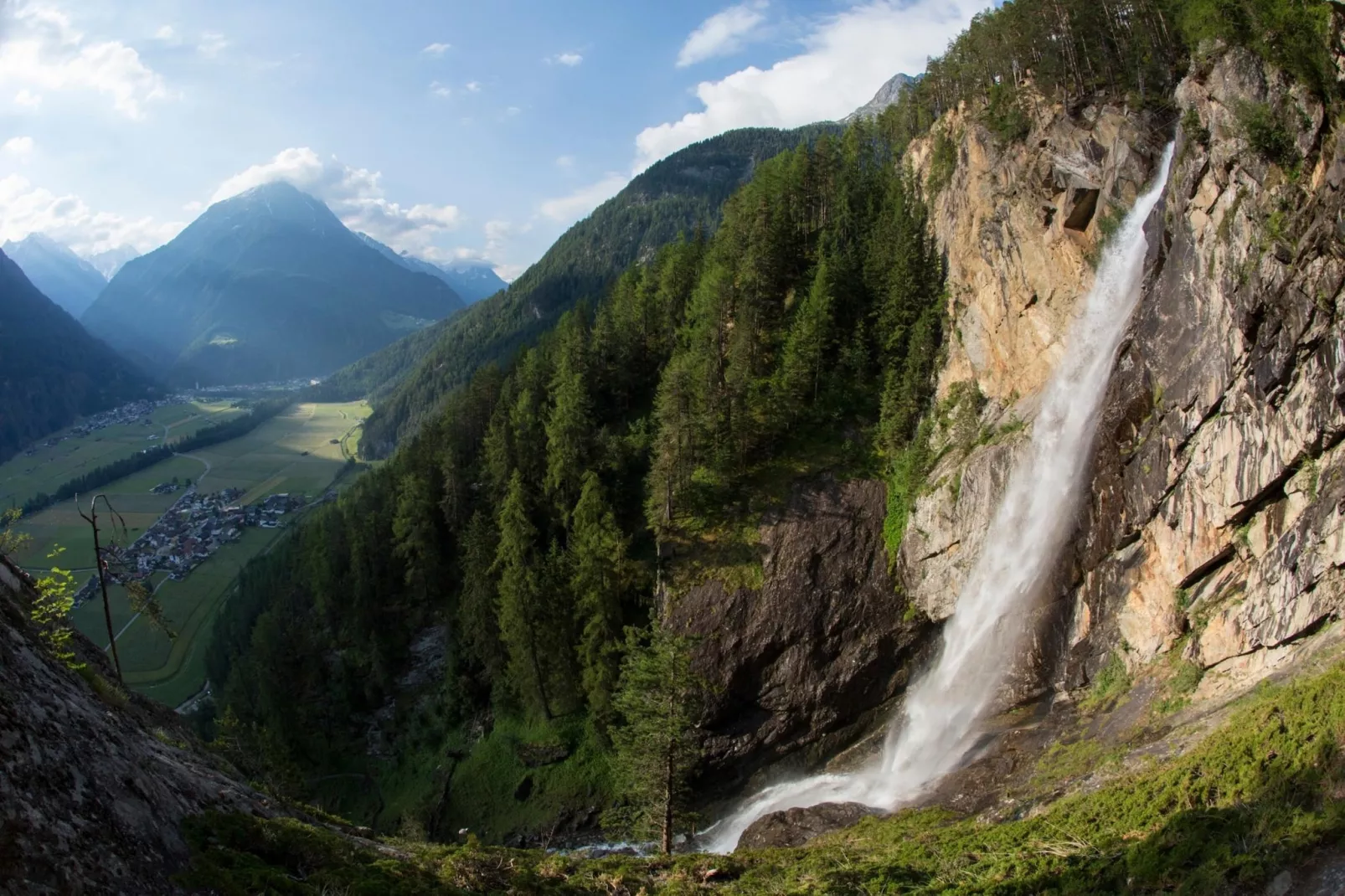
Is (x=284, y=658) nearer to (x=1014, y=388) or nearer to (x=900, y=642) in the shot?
(x=900, y=642)

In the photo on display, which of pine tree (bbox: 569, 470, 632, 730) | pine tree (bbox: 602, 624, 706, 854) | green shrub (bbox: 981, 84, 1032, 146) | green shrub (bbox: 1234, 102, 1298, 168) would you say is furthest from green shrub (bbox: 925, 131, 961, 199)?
pine tree (bbox: 602, 624, 706, 854)

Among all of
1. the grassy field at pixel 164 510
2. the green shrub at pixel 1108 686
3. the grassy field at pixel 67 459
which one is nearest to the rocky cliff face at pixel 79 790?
the grassy field at pixel 164 510

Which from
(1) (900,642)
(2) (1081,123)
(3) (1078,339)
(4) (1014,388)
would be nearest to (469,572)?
(1) (900,642)

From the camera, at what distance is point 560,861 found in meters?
17.4

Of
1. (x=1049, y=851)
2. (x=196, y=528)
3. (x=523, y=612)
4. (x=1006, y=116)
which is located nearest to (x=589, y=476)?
(x=523, y=612)

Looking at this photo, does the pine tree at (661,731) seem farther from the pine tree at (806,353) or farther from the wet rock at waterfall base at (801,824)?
the pine tree at (806,353)

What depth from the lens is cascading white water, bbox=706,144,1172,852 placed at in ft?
107

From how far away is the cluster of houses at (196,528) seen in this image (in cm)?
9844

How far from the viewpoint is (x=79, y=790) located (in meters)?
10.1

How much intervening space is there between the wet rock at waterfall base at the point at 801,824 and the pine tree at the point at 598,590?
12.6 meters

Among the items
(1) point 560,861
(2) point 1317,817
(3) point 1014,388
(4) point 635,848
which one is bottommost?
(4) point 635,848

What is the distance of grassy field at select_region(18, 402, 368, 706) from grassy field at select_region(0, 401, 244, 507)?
1665cm

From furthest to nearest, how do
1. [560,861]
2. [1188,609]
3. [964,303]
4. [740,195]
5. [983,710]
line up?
1. [740,195]
2. [964,303]
3. [983,710]
4. [1188,609]
5. [560,861]

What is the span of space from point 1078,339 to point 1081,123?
529 inches
